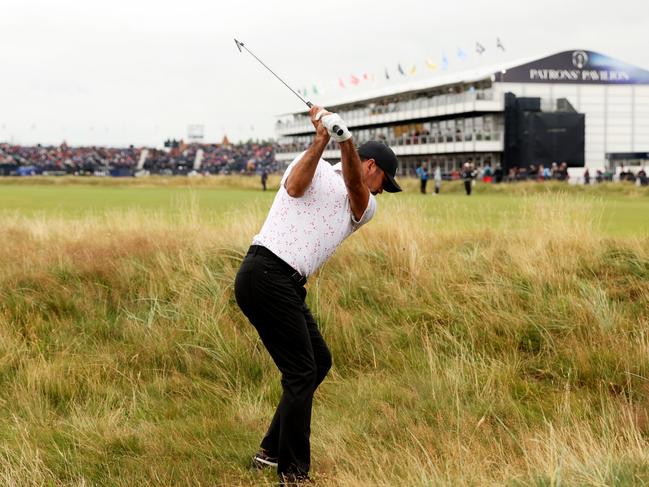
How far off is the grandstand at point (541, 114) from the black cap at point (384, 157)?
2341 inches

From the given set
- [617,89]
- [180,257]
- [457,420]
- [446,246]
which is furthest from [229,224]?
[617,89]

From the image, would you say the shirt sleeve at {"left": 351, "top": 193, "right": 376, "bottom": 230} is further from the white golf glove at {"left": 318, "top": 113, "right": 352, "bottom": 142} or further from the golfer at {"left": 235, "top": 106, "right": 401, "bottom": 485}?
the white golf glove at {"left": 318, "top": 113, "right": 352, "bottom": 142}

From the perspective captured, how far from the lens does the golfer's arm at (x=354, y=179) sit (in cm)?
441

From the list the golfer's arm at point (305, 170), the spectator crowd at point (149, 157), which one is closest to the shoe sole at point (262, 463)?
the golfer's arm at point (305, 170)

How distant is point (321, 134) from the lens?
4.46 meters

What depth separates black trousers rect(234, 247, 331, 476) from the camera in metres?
4.79

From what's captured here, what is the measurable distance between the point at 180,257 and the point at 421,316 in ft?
11.8

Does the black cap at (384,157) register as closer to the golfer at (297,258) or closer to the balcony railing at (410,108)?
the golfer at (297,258)

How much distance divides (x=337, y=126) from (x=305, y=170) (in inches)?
12.8

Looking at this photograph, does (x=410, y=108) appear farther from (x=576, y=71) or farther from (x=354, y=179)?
(x=354, y=179)

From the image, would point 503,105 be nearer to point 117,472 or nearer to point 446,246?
point 446,246

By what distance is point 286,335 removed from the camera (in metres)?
4.86

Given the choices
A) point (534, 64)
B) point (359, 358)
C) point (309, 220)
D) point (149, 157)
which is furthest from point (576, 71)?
point (149, 157)

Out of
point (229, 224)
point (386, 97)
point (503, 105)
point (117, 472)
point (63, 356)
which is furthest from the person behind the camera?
point (386, 97)
